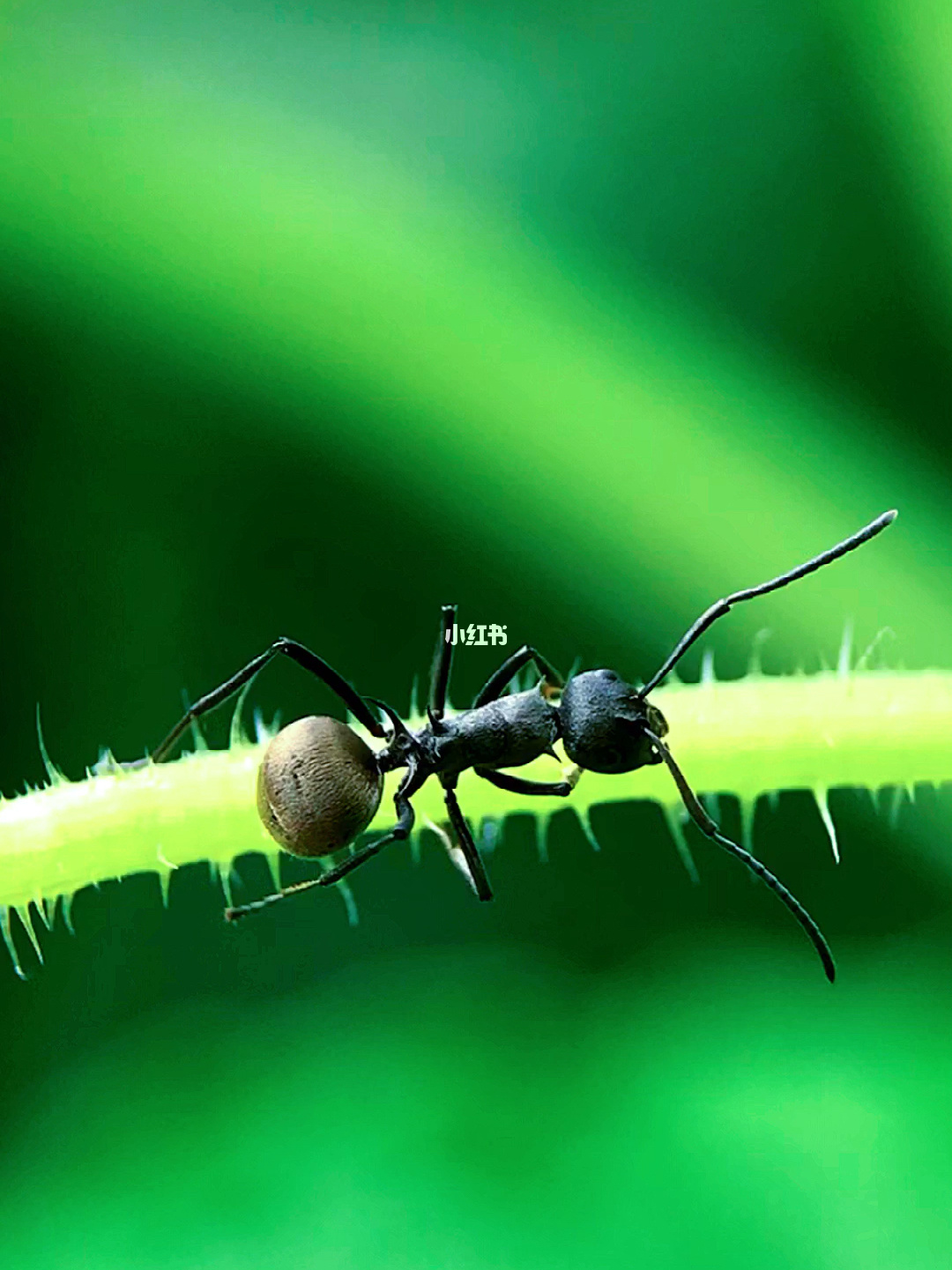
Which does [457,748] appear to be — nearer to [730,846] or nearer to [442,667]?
[442,667]

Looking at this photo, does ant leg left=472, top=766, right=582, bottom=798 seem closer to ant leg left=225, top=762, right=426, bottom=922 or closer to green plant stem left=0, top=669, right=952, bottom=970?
ant leg left=225, top=762, right=426, bottom=922

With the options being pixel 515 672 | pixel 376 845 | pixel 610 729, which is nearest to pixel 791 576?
pixel 610 729

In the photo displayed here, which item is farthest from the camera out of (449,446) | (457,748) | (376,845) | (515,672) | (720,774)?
(449,446)

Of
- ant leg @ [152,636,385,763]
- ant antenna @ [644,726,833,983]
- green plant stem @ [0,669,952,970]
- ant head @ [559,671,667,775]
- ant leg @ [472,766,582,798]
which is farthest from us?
ant leg @ [152,636,385,763]

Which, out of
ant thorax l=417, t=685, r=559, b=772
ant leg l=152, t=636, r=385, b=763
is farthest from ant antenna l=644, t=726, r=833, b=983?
ant leg l=152, t=636, r=385, b=763

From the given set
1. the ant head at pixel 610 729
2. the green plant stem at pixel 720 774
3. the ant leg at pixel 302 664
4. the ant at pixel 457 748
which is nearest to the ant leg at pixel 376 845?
the ant at pixel 457 748

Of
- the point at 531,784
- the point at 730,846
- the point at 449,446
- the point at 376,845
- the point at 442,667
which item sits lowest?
the point at 730,846

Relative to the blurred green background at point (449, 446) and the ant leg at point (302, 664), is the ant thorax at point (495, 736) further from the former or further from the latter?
the blurred green background at point (449, 446)
